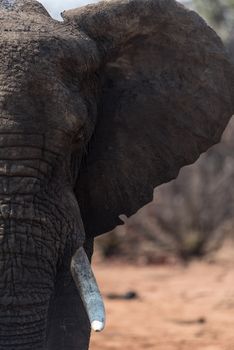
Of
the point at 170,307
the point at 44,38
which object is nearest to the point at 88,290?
the point at 44,38

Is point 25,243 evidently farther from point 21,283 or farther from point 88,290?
point 88,290

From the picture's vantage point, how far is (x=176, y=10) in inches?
192

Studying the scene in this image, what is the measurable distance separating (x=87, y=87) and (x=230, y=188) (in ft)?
25.8

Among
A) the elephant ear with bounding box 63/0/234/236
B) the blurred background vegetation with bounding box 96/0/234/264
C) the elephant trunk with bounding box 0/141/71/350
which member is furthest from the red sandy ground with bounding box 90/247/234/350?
the elephant trunk with bounding box 0/141/71/350

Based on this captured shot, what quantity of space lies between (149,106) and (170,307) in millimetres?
4494

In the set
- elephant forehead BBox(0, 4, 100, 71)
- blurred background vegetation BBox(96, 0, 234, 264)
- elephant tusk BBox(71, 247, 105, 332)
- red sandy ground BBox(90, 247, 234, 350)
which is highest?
elephant forehead BBox(0, 4, 100, 71)

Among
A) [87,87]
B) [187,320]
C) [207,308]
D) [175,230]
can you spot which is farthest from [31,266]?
[175,230]

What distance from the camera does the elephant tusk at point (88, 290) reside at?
3980mm

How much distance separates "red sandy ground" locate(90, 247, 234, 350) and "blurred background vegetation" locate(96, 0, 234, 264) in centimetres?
23

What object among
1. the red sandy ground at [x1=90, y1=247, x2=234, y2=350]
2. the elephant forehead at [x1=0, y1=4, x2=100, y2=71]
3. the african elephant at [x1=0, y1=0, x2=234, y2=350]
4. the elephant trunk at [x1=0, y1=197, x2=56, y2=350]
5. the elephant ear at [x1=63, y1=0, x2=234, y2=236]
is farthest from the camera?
the red sandy ground at [x1=90, y1=247, x2=234, y2=350]

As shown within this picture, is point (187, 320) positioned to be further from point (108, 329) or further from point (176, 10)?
point (176, 10)

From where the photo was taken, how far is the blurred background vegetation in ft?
40.0

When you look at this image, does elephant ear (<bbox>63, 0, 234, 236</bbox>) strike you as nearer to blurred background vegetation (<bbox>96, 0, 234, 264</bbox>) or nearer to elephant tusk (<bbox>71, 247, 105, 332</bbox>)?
elephant tusk (<bbox>71, 247, 105, 332</bbox>)

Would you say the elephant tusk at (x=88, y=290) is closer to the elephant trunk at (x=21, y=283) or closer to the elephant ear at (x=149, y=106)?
the elephant trunk at (x=21, y=283)
